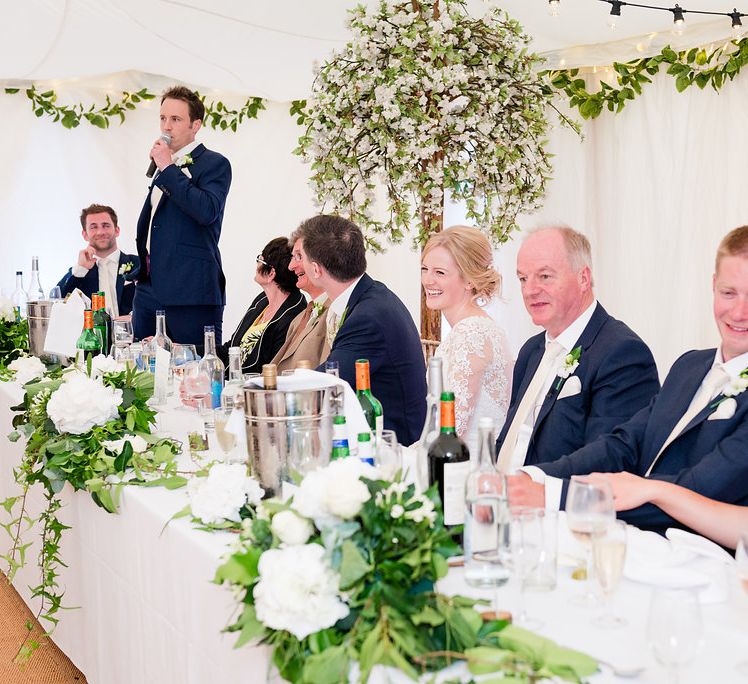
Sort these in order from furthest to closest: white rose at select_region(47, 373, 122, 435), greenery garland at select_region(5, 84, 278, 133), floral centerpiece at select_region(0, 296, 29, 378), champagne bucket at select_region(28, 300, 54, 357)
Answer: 1. greenery garland at select_region(5, 84, 278, 133)
2. floral centerpiece at select_region(0, 296, 29, 378)
3. champagne bucket at select_region(28, 300, 54, 357)
4. white rose at select_region(47, 373, 122, 435)

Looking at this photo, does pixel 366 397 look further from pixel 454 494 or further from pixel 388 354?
pixel 388 354

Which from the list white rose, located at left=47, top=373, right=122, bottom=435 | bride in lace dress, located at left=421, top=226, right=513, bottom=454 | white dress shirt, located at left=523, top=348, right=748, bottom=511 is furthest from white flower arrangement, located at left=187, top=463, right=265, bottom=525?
bride in lace dress, located at left=421, top=226, right=513, bottom=454

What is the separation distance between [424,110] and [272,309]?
131 centimetres

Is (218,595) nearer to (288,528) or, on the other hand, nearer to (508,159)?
(288,528)

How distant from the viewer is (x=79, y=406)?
2.25 meters

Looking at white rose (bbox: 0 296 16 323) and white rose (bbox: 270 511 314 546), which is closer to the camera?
white rose (bbox: 270 511 314 546)

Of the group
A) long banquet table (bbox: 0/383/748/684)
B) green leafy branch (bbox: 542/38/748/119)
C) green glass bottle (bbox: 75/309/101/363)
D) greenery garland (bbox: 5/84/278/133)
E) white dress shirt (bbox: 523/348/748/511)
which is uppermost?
greenery garland (bbox: 5/84/278/133)

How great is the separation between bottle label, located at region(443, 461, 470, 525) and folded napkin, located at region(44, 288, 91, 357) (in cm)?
216

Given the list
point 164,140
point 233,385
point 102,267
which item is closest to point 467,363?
point 233,385

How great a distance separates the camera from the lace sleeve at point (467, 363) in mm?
2844

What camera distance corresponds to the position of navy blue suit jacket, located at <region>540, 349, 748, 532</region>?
182 centimetres

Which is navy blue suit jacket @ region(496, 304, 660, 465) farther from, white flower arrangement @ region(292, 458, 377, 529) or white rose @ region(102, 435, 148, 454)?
white flower arrangement @ region(292, 458, 377, 529)

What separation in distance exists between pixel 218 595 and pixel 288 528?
0.39m

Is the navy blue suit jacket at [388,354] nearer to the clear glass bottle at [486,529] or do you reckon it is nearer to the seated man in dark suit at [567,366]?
the seated man in dark suit at [567,366]
